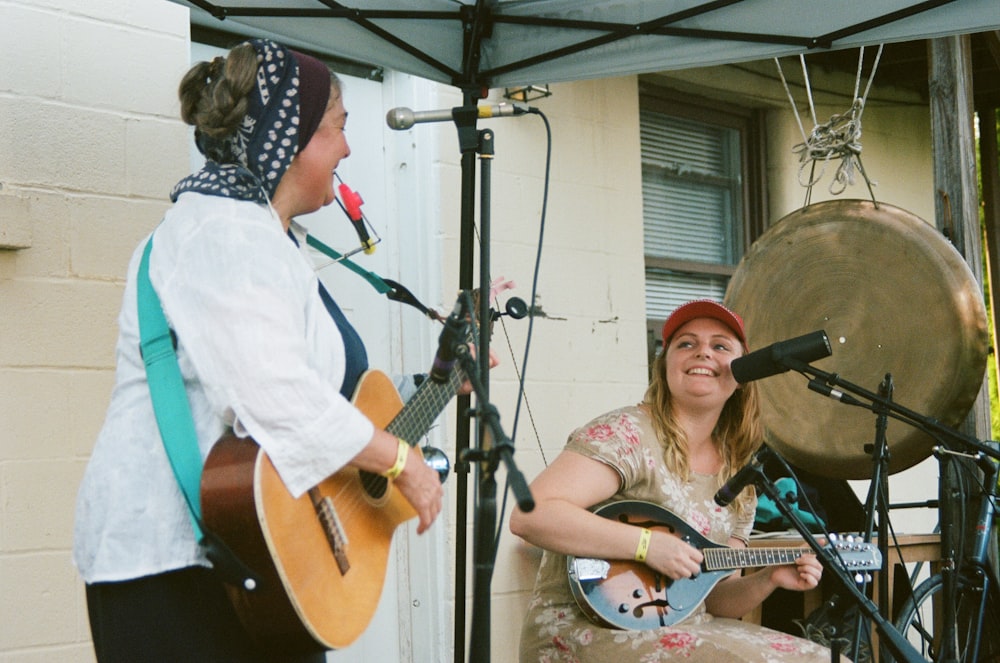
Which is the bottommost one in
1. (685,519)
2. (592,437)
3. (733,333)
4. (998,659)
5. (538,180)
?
(998,659)

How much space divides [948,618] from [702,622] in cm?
93

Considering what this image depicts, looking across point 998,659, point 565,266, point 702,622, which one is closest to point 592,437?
point 702,622

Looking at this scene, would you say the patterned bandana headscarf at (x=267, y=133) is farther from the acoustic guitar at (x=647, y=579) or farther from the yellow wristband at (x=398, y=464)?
the acoustic guitar at (x=647, y=579)

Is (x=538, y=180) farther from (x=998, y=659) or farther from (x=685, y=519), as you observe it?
(x=998, y=659)

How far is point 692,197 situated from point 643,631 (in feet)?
8.83

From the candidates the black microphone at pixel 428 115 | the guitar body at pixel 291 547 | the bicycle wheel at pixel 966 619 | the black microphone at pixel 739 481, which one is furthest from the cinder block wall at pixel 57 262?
the bicycle wheel at pixel 966 619

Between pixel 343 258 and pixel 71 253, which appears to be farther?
pixel 71 253

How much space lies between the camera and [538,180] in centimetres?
410

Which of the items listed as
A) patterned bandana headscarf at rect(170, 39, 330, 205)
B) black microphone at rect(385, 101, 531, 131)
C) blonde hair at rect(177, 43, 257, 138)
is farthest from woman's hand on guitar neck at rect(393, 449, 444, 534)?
black microphone at rect(385, 101, 531, 131)

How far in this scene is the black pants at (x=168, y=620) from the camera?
1.76 meters

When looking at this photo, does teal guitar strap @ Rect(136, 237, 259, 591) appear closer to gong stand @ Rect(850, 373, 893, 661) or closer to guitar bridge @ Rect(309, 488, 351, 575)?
guitar bridge @ Rect(309, 488, 351, 575)

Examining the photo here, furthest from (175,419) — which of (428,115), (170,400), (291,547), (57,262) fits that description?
(57,262)

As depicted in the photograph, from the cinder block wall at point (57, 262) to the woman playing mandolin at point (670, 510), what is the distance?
44.7 inches

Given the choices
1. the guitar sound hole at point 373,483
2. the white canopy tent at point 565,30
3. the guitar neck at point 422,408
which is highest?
the white canopy tent at point 565,30
